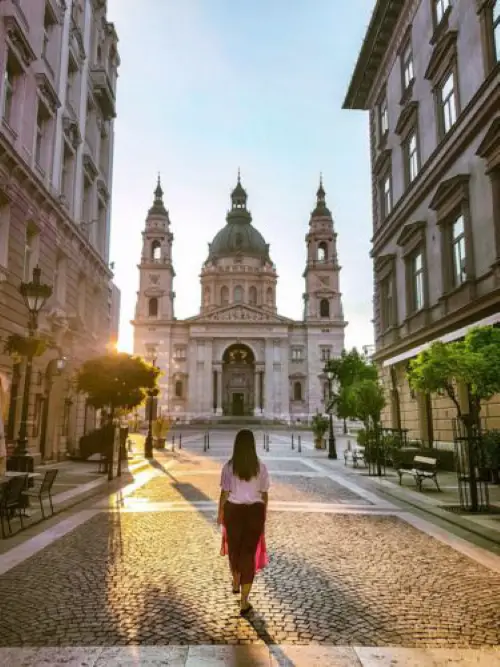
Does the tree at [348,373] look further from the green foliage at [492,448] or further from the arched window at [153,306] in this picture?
the arched window at [153,306]

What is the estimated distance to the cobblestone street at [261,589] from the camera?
14.9 feet

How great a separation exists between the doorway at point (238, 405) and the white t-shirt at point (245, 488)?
70.2 meters

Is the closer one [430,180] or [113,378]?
[430,180]

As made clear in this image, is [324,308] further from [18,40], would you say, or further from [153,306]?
[18,40]

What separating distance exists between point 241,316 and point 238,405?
1273 cm

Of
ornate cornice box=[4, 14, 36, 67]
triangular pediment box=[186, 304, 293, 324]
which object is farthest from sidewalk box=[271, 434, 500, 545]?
triangular pediment box=[186, 304, 293, 324]

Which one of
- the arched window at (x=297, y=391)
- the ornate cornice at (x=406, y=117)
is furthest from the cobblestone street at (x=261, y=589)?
the arched window at (x=297, y=391)

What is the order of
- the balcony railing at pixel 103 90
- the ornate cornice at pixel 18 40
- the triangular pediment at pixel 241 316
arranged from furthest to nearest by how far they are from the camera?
the triangular pediment at pixel 241 316, the balcony railing at pixel 103 90, the ornate cornice at pixel 18 40

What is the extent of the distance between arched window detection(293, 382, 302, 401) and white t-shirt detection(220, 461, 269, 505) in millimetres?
69111

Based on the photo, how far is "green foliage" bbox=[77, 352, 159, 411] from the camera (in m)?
18.9

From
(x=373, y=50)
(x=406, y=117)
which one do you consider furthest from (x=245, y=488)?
(x=373, y=50)

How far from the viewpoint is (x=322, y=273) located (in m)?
78.4

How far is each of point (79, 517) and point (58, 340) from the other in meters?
10.9

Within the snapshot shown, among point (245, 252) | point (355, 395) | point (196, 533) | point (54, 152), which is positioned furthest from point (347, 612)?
point (245, 252)
